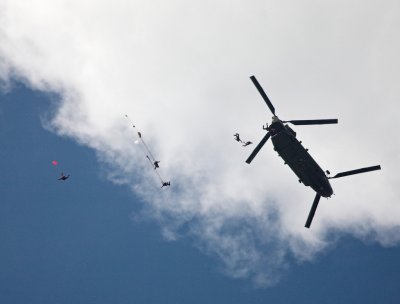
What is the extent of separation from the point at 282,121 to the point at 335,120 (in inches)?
180

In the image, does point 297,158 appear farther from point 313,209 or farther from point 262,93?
point 262,93

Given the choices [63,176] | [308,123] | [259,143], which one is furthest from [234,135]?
[63,176]

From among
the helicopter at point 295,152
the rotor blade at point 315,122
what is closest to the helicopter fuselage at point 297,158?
the helicopter at point 295,152

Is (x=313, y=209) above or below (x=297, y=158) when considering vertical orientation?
below

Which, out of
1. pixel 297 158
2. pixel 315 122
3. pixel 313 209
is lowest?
pixel 313 209

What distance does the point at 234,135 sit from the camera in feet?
138

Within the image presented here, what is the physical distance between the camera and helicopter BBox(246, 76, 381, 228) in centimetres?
3700

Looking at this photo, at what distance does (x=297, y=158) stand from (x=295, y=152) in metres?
0.65

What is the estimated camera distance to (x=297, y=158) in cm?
3791

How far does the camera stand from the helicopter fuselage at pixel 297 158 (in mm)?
37312

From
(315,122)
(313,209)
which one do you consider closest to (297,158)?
(315,122)

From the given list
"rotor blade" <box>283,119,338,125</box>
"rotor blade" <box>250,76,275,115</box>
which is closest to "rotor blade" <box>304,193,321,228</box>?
"rotor blade" <box>283,119,338,125</box>

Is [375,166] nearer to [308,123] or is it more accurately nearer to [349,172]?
[349,172]

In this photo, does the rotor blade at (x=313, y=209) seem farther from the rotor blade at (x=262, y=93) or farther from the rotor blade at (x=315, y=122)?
the rotor blade at (x=262, y=93)
